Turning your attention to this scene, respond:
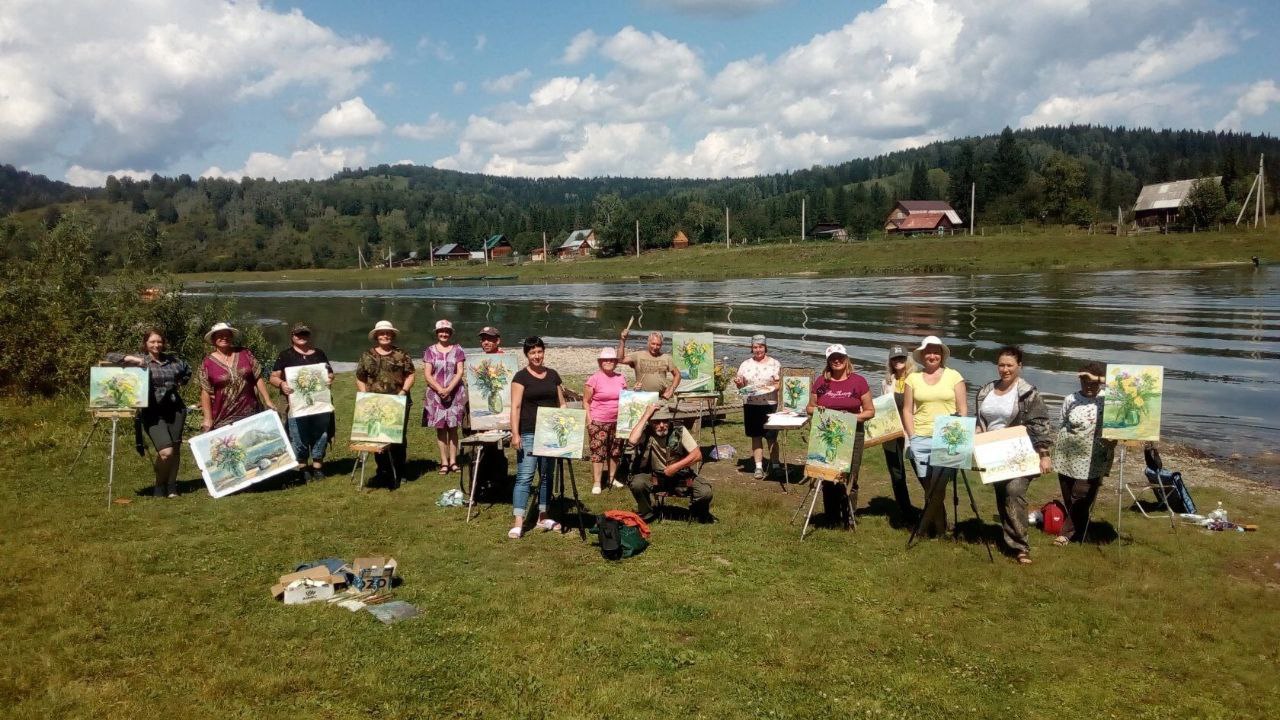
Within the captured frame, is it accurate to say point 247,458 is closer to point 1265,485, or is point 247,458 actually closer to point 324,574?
point 324,574

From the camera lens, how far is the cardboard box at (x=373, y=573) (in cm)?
743

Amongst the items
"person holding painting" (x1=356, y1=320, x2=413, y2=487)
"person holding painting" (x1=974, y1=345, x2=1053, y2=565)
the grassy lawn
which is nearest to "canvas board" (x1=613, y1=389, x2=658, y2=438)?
"person holding painting" (x1=356, y1=320, x2=413, y2=487)

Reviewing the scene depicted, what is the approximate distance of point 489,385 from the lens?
12.2 m

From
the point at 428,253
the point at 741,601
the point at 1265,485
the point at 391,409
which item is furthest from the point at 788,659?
the point at 428,253

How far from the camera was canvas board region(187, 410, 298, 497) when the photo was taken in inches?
421

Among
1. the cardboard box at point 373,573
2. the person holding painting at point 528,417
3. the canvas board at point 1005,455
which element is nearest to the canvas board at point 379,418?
the person holding painting at point 528,417

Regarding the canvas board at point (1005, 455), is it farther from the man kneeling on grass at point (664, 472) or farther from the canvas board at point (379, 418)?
the canvas board at point (379, 418)

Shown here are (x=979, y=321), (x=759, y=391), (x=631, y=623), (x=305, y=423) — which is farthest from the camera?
(x=979, y=321)

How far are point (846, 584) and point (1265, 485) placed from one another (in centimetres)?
879

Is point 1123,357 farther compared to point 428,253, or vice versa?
point 428,253

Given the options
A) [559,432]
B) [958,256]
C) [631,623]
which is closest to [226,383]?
[559,432]

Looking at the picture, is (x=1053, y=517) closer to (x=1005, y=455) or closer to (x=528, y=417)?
(x=1005, y=455)

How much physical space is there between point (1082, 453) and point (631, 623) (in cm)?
593

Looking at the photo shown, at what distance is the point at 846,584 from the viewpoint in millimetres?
7859
